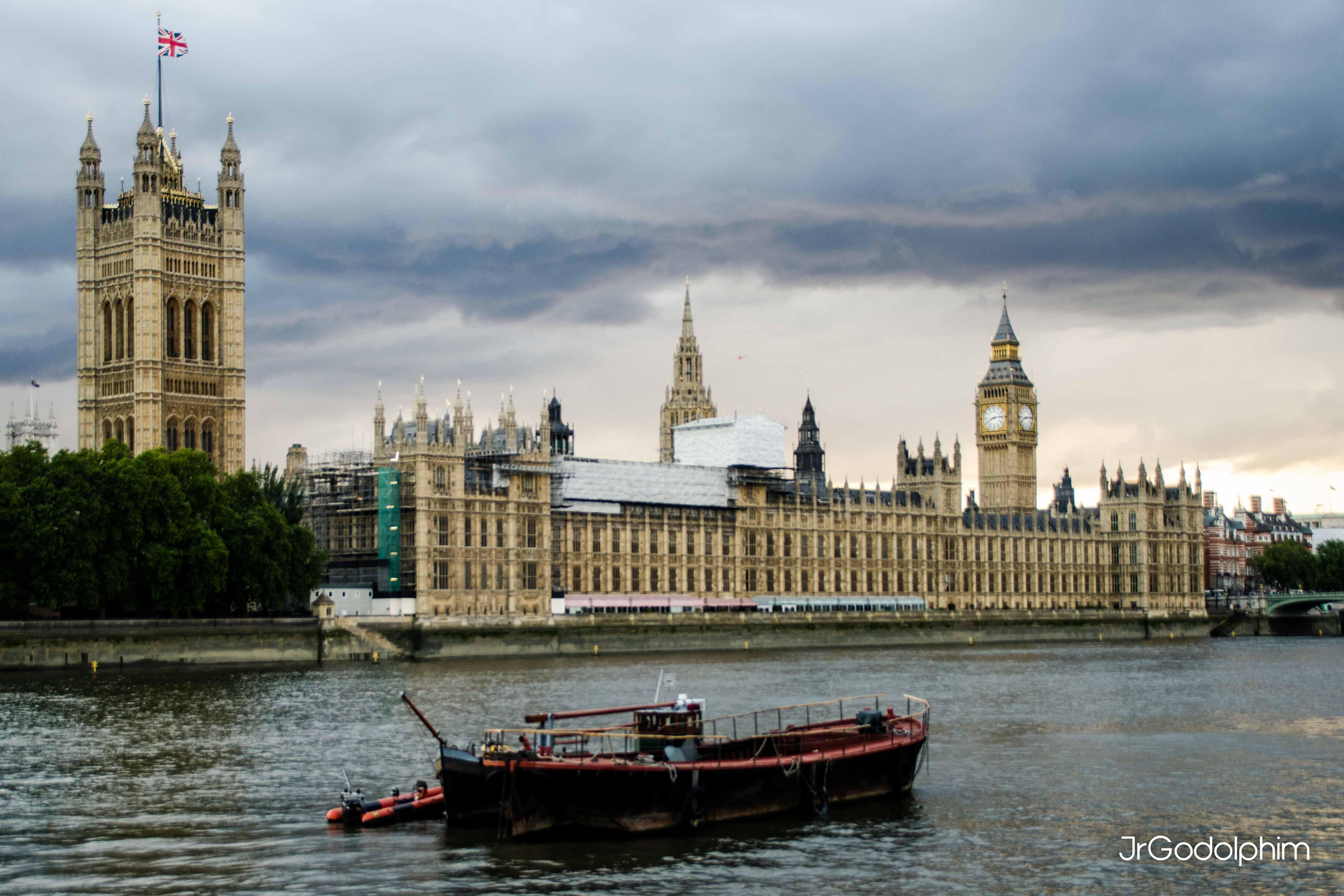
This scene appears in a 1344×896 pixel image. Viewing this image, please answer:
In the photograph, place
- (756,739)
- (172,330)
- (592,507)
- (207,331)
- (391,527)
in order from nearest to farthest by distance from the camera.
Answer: (756,739)
(391,527)
(592,507)
(172,330)
(207,331)

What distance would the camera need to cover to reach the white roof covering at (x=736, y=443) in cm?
16562

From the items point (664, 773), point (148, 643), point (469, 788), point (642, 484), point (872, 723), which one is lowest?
point (469, 788)

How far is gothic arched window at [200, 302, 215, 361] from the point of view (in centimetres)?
16738

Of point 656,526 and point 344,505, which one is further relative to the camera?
point 656,526

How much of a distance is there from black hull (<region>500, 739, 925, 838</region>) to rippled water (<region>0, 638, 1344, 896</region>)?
0.58m

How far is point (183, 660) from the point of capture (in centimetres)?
10575

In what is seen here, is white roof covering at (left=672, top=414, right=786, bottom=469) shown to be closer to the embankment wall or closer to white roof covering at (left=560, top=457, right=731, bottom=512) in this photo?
white roof covering at (left=560, top=457, right=731, bottom=512)

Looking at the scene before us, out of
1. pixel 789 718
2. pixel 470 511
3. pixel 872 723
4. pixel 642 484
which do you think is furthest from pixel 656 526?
pixel 872 723

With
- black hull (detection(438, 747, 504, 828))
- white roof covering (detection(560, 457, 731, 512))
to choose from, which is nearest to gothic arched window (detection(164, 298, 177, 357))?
white roof covering (detection(560, 457, 731, 512))

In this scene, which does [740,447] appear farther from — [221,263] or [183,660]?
[183,660]

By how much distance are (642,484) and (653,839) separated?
11150 centimetres

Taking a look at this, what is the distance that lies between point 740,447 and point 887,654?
114 feet

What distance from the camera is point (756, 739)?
49.6 metres

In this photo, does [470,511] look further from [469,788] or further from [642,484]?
[469,788]
